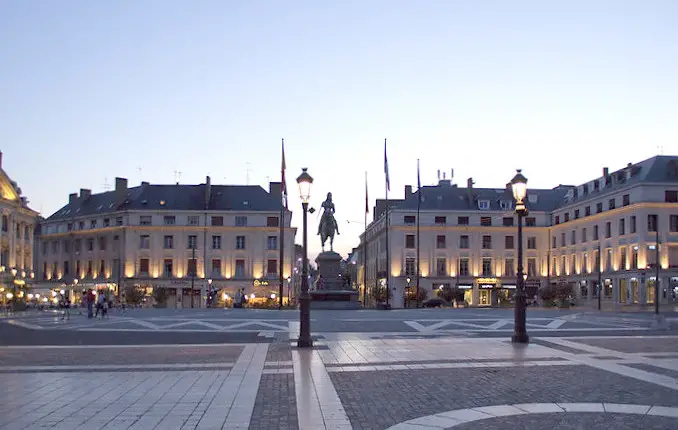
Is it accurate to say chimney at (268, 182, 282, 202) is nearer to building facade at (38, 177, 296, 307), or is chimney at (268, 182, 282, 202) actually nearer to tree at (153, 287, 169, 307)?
building facade at (38, 177, 296, 307)

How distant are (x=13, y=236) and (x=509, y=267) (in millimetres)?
58887

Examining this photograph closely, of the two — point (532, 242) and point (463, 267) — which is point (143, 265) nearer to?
point (463, 267)

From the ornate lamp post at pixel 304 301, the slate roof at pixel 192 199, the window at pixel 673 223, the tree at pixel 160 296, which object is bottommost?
the tree at pixel 160 296

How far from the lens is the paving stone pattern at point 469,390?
10.7 m

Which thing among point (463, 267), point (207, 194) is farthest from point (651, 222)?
point (207, 194)

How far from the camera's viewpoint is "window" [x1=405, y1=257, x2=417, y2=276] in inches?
3509

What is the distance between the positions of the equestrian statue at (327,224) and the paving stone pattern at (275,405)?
37.3 meters

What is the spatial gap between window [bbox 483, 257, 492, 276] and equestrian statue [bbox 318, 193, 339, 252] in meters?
42.4

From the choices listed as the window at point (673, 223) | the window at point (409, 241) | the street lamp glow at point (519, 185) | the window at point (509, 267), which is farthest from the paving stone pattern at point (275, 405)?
the window at point (509, 267)

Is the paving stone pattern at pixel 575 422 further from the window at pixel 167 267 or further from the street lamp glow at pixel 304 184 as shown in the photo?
the window at pixel 167 267

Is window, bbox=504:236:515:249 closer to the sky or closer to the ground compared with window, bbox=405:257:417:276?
closer to the sky

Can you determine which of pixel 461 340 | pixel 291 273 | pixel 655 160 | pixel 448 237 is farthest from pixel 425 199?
pixel 461 340

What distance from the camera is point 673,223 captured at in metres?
70.1

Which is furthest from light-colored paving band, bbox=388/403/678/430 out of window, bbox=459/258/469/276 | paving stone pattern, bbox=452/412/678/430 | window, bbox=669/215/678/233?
window, bbox=459/258/469/276
